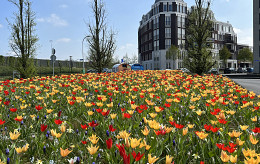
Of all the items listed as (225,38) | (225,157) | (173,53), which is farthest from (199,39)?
(225,38)

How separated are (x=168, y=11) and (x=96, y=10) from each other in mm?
49080

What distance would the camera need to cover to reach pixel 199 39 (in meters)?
15.9

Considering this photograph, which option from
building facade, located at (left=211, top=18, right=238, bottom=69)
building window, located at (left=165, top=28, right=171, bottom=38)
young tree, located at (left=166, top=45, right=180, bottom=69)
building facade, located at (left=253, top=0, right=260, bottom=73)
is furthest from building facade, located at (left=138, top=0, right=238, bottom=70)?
building facade, located at (left=253, top=0, right=260, bottom=73)

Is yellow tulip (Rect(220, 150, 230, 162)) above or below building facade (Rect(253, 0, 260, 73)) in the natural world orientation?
below

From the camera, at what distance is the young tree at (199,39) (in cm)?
1578

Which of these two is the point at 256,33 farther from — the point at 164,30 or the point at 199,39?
the point at 199,39

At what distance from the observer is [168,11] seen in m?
62.7

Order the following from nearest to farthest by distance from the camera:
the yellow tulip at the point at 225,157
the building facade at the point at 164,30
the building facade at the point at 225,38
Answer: the yellow tulip at the point at 225,157 < the building facade at the point at 164,30 < the building facade at the point at 225,38

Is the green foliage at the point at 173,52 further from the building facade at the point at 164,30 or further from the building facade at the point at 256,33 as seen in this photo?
the building facade at the point at 256,33

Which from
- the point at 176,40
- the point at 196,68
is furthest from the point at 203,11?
the point at 176,40

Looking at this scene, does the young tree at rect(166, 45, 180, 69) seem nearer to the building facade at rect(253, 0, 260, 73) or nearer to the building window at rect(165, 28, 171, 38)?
the building window at rect(165, 28, 171, 38)

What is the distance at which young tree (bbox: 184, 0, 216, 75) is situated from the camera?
1578 centimetres

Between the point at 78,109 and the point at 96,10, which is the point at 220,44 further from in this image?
the point at 78,109

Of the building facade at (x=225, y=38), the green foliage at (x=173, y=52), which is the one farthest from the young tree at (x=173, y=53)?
the building facade at (x=225, y=38)
